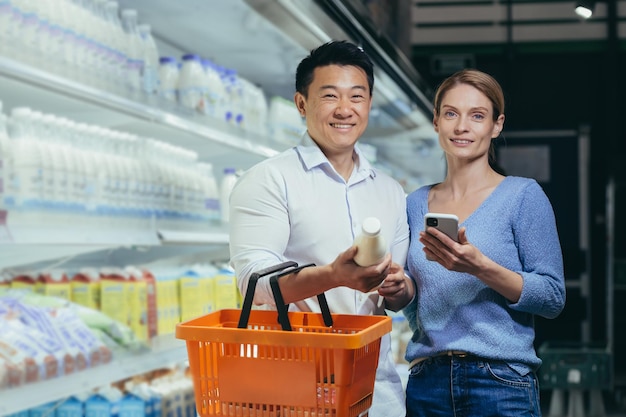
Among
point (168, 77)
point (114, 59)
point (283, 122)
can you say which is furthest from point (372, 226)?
point (283, 122)

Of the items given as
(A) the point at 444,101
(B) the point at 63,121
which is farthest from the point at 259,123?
(A) the point at 444,101

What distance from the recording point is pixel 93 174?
8.98 feet

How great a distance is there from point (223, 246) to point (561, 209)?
5.92 metres

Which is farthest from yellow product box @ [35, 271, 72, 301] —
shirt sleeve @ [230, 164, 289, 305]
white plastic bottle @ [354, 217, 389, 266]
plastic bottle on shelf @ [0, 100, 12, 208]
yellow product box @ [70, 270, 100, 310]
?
white plastic bottle @ [354, 217, 389, 266]

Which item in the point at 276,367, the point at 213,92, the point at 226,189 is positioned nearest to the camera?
the point at 276,367

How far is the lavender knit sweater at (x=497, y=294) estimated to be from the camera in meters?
1.97

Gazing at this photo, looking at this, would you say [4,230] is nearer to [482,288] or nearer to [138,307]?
[138,307]

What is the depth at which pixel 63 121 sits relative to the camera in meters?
2.67

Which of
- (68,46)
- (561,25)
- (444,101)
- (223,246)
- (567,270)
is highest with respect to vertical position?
(561,25)

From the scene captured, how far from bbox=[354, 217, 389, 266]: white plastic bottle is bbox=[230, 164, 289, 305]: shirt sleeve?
326 millimetres

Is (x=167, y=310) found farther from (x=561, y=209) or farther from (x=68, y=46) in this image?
(x=561, y=209)

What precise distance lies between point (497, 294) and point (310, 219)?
0.50 m

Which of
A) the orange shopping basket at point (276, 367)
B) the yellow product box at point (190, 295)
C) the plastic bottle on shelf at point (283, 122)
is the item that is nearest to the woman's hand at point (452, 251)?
the orange shopping basket at point (276, 367)

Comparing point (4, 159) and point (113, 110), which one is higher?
point (113, 110)
